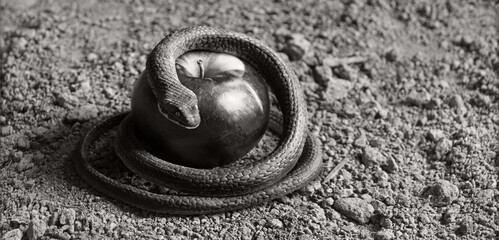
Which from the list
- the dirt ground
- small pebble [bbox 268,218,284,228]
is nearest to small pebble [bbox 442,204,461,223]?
the dirt ground

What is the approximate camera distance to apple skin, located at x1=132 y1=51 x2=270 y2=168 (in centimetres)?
531

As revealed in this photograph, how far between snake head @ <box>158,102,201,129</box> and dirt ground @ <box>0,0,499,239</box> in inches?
27.5

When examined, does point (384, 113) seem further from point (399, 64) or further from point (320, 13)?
point (320, 13)

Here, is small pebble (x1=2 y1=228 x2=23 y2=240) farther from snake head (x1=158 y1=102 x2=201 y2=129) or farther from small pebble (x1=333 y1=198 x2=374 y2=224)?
small pebble (x1=333 y1=198 x2=374 y2=224)

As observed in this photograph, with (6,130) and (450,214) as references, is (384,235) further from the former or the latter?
(6,130)

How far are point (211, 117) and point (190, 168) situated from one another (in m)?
0.40

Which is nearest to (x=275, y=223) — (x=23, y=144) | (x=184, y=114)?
(x=184, y=114)

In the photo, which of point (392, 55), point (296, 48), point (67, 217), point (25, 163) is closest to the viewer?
point (67, 217)

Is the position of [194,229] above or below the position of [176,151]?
below

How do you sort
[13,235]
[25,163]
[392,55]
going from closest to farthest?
[13,235]
[25,163]
[392,55]

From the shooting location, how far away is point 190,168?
17.6ft

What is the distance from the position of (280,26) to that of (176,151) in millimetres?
2709

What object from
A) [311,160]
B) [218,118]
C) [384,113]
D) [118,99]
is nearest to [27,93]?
[118,99]

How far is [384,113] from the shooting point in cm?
657
